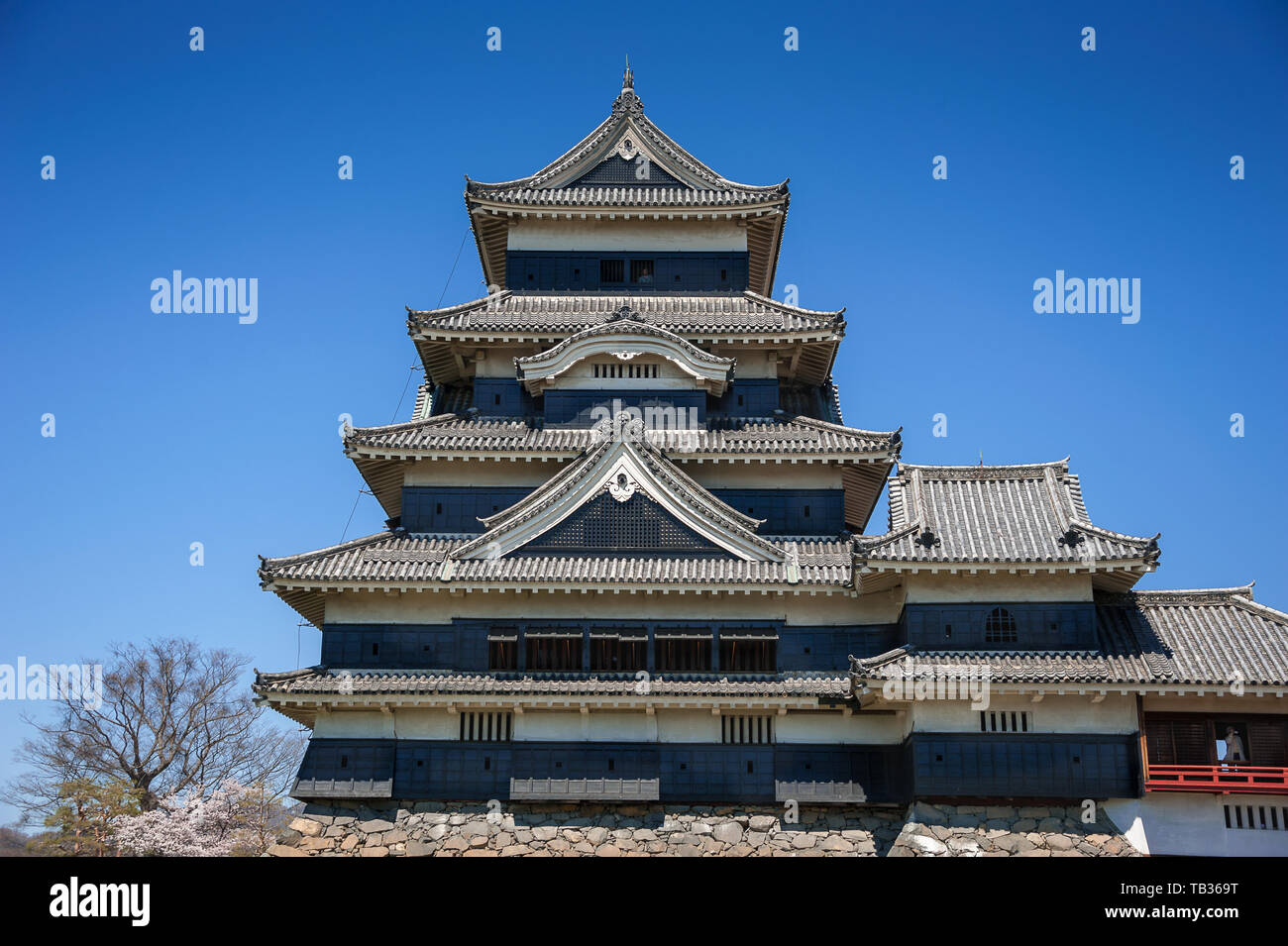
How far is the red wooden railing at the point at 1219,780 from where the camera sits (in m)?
30.0

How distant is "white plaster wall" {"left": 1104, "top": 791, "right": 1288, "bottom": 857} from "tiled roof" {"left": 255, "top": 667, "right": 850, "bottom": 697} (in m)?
7.40

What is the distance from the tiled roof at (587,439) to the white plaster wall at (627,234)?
692 centimetres

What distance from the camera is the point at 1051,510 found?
112ft

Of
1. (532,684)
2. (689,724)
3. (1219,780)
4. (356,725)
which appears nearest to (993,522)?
(1219,780)

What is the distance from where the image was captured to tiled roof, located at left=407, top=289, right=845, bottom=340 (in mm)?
39031

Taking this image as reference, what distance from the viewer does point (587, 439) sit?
37688 mm

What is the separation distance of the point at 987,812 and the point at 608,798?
30.6ft

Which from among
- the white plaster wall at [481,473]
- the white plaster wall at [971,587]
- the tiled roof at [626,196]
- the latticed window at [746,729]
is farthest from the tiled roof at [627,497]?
the tiled roof at [626,196]

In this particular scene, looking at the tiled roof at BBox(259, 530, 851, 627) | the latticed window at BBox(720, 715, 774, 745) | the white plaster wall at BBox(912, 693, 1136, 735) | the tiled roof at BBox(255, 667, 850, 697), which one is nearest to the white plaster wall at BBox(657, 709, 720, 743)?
the latticed window at BBox(720, 715, 774, 745)

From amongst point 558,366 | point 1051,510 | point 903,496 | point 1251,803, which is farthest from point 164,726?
point 1251,803

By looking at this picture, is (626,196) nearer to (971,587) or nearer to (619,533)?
(619,533)

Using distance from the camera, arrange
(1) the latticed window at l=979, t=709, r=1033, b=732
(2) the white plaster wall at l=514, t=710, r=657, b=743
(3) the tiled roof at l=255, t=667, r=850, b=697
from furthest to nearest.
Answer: (2) the white plaster wall at l=514, t=710, r=657, b=743 < (3) the tiled roof at l=255, t=667, r=850, b=697 < (1) the latticed window at l=979, t=709, r=1033, b=732

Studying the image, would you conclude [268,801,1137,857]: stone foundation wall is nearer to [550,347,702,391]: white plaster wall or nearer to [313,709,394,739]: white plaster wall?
[313,709,394,739]: white plaster wall
